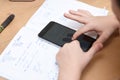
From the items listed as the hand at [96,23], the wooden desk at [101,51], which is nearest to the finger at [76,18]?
the hand at [96,23]

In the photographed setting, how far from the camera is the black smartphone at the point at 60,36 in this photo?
85cm

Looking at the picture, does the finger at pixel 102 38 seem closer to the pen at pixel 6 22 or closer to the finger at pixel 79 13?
the finger at pixel 79 13

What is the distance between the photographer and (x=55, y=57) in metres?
0.82

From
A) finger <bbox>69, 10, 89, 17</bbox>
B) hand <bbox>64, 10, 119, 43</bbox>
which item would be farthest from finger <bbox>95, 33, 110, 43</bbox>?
finger <bbox>69, 10, 89, 17</bbox>

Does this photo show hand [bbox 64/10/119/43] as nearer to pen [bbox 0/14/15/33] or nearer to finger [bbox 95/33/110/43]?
finger [bbox 95/33/110/43]

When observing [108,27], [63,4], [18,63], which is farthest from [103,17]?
[18,63]

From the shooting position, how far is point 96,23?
905mm

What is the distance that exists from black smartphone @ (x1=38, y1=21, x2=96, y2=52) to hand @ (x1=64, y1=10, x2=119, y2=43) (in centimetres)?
2

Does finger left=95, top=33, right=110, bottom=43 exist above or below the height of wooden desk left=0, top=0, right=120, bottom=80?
above

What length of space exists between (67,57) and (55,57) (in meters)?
0.04

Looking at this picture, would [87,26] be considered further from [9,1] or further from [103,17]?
[9,1]

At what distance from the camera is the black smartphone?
85cm

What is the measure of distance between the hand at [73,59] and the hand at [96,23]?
4 cm

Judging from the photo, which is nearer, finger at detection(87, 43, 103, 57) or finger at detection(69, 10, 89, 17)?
finger at detection(87, 43, 103, 57)
